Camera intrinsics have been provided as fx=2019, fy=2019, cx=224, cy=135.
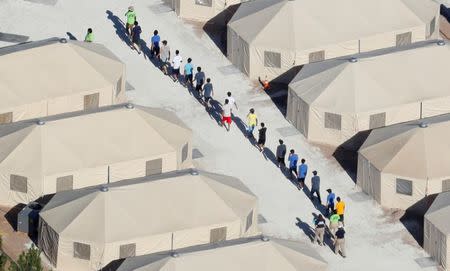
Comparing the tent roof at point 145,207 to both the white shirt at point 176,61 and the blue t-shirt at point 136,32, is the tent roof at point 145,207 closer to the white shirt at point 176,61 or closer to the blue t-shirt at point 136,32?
the white shirt at point 176,61

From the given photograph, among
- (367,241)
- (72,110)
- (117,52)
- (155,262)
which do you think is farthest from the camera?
(117,52)

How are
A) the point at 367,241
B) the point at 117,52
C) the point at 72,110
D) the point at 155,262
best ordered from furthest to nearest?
the point at 117,52
the point at 72,110
the point at 367,241
the point at 155,262

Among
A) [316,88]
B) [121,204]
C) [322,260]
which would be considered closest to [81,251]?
[121,204]

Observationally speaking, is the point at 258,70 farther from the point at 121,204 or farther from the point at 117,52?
the point at 121,204

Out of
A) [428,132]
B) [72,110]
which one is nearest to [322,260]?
[428,132]

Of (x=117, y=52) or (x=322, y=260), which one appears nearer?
(x=322, y=260)

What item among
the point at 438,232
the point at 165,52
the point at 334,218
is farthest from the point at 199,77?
the point at 438,232

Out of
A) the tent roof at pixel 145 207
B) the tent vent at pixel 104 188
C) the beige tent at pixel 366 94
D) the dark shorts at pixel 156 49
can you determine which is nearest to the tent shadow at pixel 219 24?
the dark shorts at pixel 156 49
